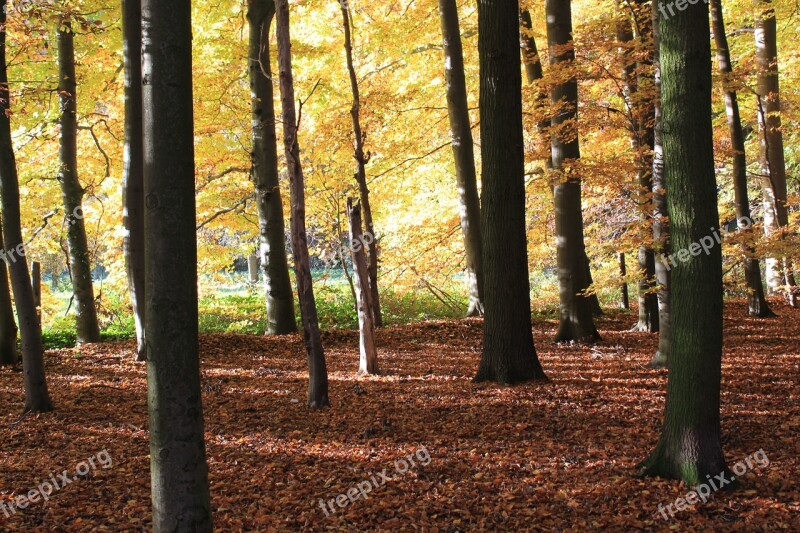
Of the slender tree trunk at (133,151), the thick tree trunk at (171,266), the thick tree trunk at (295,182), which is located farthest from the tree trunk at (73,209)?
the thick tree trunk at (171,266)

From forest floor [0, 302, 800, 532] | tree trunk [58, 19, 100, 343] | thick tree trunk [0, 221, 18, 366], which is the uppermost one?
tree trunk [58, 19, 100, 343]

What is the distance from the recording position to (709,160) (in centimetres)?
438

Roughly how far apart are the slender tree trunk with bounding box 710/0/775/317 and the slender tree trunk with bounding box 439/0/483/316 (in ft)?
15.7

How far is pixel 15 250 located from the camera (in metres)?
6.25

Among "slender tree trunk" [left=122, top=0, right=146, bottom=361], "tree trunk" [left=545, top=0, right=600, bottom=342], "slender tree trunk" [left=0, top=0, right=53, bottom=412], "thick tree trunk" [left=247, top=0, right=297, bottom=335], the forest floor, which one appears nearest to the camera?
the forest floor

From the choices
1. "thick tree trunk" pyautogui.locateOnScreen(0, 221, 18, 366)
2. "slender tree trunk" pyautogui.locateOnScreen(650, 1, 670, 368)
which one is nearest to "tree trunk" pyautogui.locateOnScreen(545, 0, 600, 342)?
"slender tree trunk" pyautogui.locateOnScreen(650, 1, 670, 368)

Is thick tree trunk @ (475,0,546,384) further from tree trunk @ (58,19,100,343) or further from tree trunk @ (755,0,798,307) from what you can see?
tree trunk @ (755,0,798,307)

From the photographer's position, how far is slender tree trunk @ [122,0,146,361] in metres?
8.17

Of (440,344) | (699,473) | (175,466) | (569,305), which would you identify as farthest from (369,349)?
(175,466)

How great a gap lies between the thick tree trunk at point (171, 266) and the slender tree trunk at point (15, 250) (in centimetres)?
424

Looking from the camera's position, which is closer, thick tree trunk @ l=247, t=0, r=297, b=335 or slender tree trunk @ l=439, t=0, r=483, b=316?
thick tree trunk @ l=247, t=0, r=297, b=335

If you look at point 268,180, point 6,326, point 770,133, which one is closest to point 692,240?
point 268,180

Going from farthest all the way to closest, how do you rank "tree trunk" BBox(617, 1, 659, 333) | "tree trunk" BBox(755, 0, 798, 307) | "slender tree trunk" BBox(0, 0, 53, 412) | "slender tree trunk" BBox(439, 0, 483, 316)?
"tree trunk" BBox(755, 0, 798, 307) → "slender tree trunk" BBox(439, 0, 483, 316) → "tree trunk" BBox(617, 1, 659, 333) → "slender tree trunk" BBox(0, 0, 53, 412)

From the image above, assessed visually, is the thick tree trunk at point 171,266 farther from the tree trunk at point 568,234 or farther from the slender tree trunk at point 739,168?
the slender tree trunk at point 739,168
